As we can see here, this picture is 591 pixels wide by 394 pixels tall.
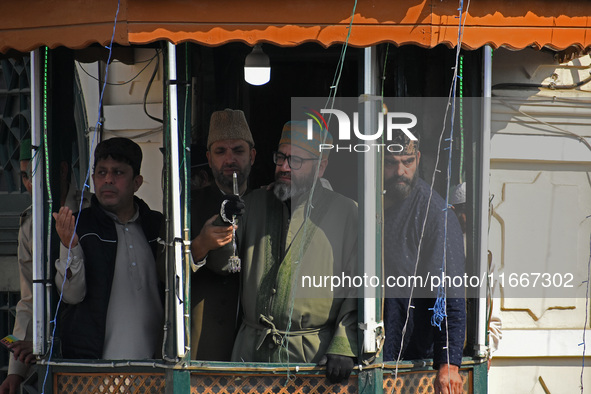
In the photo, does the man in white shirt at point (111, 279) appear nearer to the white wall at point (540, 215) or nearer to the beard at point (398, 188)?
the beard at point (398, 188)

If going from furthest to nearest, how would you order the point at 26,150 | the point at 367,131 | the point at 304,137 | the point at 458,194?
the point at 26,150, the point at 458,194, the point at 304,137, the point at 367,131

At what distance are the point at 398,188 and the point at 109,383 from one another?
183 centimetres

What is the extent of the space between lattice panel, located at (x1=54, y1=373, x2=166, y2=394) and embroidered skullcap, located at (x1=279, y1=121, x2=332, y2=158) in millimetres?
1394

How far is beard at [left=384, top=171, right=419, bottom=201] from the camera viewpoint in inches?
208

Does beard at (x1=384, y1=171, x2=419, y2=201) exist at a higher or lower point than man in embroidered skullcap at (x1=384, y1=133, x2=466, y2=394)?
higher

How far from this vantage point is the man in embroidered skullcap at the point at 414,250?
17.0 ft

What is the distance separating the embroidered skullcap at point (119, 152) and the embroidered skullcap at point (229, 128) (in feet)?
1.42

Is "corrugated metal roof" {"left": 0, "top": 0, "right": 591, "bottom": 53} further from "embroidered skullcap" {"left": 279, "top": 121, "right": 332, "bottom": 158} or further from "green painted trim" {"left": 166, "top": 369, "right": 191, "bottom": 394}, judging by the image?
"green painted trim" {"left": 166, "top": 369, "right": 191, "bottom": 394}

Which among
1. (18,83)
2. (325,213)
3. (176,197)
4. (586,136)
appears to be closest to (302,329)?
(325,213)

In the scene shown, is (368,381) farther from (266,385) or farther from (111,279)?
(111,279)

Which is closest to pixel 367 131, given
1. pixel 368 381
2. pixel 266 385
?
pixel 368 381

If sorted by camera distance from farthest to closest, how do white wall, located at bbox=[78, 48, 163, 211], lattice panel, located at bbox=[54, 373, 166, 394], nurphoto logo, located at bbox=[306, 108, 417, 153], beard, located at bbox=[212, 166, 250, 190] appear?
white wall, located at bbox=[78, 48, 163, 211] → beard, located at bbox=[212, 166, 250, 190] → lattice panel, located at bbox=[54, 373, 166, 394] → nurphoto logo, located at bbox=[306, 108, 417, 153]

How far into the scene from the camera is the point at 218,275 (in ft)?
17.5

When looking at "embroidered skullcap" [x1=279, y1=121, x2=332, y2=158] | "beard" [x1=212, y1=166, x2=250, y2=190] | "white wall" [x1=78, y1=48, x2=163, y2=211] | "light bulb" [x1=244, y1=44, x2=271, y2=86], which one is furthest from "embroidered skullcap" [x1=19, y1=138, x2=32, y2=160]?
"embroidered skullcap" [x1=279, y1=121, x2=332, y2=158]
